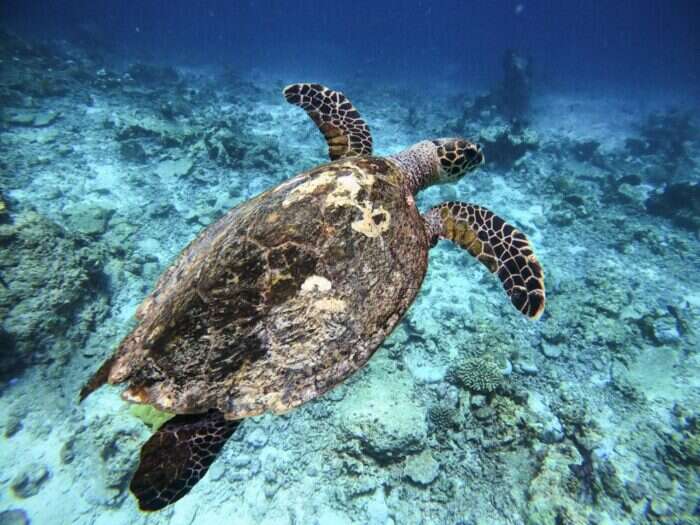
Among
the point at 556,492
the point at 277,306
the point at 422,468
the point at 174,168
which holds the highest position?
the point at 174,168

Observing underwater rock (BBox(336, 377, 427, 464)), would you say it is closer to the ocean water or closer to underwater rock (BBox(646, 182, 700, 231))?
the ocean water

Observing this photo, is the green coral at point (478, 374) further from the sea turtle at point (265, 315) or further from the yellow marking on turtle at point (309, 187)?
the yellow marking on turtle at point (309, 187)

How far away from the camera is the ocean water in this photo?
4.16 metres

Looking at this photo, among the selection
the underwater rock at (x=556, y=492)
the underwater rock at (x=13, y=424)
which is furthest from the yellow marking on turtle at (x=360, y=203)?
the underwater rock at (x=13, y=424)

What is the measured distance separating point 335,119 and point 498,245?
3100mm

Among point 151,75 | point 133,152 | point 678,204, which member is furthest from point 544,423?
point 151,75

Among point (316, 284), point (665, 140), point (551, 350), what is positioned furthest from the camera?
point (665, 140)

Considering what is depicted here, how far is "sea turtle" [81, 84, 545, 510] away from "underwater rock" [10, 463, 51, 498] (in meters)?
3.19

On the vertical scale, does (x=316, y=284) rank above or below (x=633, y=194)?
above

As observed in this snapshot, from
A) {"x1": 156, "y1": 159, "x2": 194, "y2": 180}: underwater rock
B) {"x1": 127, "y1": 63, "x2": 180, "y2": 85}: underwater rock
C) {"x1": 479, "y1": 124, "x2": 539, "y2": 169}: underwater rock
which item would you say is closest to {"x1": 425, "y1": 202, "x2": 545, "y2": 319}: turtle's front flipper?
{"x1": 156, "y1": 159, "x2": 194, "y2": 180}: underwater rock

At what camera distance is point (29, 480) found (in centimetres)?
404

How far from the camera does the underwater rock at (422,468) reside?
4246 millimetres

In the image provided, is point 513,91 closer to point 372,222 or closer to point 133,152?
point 133,152

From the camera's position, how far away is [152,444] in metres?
2.36
